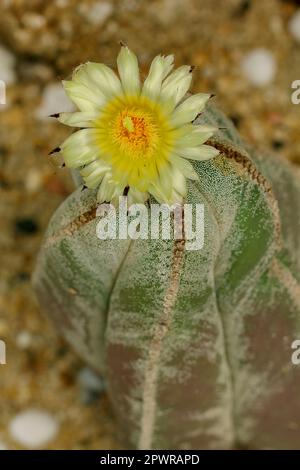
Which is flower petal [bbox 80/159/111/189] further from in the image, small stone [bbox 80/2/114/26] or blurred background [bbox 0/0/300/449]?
small stone [bbox 80/2/114/26]

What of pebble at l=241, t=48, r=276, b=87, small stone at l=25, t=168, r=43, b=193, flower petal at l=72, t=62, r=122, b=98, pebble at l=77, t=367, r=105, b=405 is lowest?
flower petal at l=72, t=62, r=122, b=98

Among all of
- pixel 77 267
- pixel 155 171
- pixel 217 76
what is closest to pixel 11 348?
pixel 77 267

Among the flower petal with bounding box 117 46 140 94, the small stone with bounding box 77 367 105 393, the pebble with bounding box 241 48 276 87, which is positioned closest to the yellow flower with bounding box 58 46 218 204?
the flower petal with bounding box 117 46 140 94

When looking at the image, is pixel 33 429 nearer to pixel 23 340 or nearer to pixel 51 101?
pixel 23 340

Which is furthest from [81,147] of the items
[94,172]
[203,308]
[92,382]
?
[92,382]

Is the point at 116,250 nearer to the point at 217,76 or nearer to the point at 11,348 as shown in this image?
the point at 11,348

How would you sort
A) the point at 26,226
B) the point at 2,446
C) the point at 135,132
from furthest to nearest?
1. the point at 26,226
2. the point at 2,446
3. the point at 135,132

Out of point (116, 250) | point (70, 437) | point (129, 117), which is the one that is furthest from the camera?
point (70, 437)
